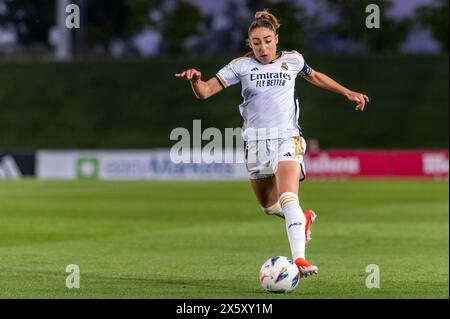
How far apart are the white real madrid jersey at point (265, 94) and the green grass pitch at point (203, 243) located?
159cm

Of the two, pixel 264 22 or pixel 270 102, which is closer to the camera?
pixel 264 22

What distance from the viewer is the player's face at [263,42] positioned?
36.2 feet

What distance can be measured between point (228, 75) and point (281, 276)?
2.22 meters

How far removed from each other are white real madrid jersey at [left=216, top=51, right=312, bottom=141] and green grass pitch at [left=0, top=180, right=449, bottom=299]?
159 cm

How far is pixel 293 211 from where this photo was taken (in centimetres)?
1086

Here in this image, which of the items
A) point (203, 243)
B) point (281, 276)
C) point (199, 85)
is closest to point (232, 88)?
point (203, 243)

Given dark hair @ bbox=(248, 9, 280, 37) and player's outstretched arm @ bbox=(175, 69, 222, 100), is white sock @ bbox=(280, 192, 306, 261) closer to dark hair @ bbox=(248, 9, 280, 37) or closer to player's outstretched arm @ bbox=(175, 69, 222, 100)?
player's outstretched arm @ bbox=(175, 69, 222, 100)

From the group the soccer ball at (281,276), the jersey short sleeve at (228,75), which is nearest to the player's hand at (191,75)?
the jersey short sleeve at (228,75)

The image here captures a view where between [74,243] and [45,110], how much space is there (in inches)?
1224

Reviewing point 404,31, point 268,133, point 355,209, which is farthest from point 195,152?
point 268,133

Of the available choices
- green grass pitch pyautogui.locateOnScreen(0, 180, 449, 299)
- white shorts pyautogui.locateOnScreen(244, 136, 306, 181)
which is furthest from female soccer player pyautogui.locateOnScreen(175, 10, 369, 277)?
green grass pitch pyautogui.locateOnScreen(0, 180, 449, 299)

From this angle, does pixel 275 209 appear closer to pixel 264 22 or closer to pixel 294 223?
pixel 294 223

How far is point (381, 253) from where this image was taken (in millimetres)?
14898
